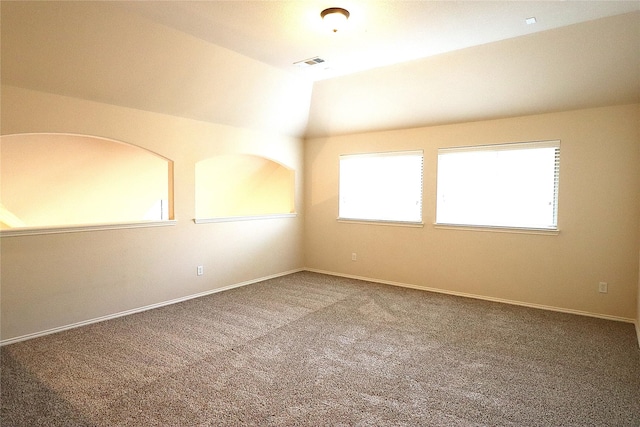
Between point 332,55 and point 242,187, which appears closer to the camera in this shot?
point 332,55

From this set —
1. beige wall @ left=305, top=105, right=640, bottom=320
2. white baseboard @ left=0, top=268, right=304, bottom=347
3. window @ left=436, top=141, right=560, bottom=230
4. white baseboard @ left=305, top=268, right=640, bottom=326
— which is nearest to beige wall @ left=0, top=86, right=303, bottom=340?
white baseboard @ left=0, top=268, right=304, bottom=347

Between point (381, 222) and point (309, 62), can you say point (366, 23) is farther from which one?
point (381, 222)

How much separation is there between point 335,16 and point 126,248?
3222 mm

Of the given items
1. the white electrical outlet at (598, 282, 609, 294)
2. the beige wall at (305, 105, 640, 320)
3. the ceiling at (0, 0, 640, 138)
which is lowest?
the white electrical outlet at (598, 282, 609, 294)

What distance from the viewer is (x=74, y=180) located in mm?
5098

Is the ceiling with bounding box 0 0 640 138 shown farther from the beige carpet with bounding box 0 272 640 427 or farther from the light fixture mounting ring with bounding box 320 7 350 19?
the beige carpet with bounding box 0 272 640 427

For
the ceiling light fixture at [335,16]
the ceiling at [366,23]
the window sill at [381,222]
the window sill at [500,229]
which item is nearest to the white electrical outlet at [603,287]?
the window sill at [500,229]

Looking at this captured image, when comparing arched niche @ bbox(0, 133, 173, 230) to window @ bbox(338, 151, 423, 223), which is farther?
window @ bbox(338, 151, 423, 223)

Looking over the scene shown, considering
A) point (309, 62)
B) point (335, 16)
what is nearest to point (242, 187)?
point (309, 62)

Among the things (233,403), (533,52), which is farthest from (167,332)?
(533,52)

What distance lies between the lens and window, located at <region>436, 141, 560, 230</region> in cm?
443

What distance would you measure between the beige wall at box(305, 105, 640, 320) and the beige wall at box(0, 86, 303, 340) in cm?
191

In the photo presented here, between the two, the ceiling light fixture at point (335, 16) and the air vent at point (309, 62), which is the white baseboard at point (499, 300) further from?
the ceiling light fixture at point (335, 16)

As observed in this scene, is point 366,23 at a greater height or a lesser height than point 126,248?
greater
